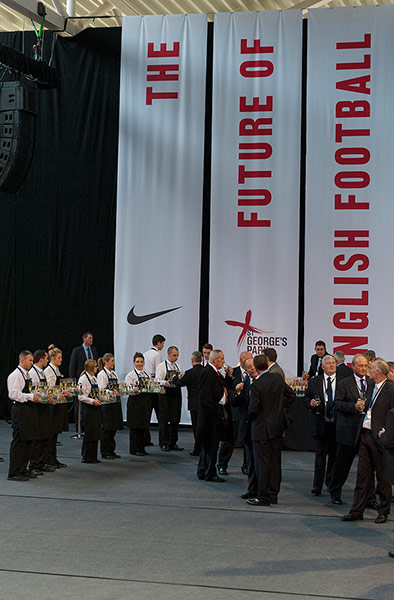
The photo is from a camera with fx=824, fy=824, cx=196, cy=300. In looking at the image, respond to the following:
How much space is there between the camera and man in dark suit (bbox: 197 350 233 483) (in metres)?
9.05

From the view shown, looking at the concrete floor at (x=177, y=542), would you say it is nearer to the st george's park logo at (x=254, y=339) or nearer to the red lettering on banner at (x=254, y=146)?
the st george's park logo at (x=254, y=339)

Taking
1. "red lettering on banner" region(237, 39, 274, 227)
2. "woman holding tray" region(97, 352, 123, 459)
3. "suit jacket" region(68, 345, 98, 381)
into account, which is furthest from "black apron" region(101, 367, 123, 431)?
"red lettering on banner" region(237, 39, 274, 227)

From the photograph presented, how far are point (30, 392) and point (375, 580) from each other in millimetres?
4521

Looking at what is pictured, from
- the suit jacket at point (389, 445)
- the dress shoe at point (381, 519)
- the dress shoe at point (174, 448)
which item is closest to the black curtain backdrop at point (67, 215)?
the dress shoe at point (174, 448)

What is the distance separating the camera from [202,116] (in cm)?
1384

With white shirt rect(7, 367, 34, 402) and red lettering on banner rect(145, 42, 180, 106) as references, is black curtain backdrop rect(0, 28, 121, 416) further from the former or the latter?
white shirt rect(7, 367, 34, 402)

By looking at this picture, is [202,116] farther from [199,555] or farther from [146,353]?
[199,555]

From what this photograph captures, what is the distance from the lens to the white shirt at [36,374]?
9.25 metres

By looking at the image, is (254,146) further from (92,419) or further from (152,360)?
Answer: (92,419)

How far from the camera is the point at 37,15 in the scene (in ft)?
43.0

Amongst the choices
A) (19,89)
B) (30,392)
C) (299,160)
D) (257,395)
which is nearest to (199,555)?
(257,395)

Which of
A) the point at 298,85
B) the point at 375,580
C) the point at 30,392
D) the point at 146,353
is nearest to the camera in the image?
the point at 375,580

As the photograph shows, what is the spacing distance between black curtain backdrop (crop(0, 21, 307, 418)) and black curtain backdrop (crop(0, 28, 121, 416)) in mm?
17

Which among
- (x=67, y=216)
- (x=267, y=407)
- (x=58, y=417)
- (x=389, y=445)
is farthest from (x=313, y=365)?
(x=389, y=445)
